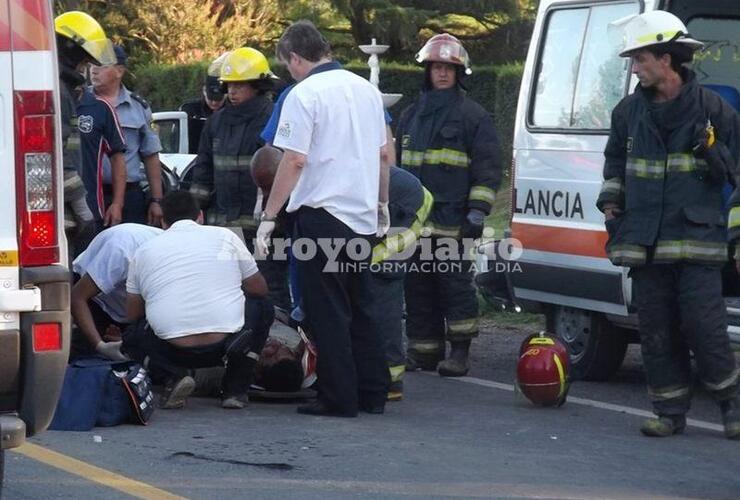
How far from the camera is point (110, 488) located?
18.0ft

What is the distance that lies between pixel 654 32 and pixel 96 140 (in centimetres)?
323

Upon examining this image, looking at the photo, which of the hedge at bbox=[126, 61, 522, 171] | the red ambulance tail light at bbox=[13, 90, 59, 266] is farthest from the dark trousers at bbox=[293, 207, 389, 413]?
the hedge at bbox=[126, 61, 522, 171]

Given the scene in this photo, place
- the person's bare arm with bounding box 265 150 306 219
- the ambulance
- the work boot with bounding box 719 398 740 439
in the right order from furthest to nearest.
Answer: the person's bare arm with bounding box 265 150 306 219 → the work boot with bounding box 719 398 740 439 → the ambulance

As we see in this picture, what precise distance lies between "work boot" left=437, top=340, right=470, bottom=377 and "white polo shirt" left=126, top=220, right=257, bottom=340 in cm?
194

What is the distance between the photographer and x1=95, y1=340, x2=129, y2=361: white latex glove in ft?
23.7

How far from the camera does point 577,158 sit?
8.32 metres

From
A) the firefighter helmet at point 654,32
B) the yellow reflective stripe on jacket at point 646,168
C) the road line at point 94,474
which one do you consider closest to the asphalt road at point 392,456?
the road line at point 94,474

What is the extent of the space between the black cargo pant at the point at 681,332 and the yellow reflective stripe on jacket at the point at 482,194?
181cm

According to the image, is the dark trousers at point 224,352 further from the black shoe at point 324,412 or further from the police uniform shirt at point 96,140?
the police uniform shirt at point 96,140

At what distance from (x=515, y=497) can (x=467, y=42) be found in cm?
2911

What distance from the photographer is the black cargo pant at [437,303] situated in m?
8.73

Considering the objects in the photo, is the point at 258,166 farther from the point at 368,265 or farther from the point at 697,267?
the point at 697,267

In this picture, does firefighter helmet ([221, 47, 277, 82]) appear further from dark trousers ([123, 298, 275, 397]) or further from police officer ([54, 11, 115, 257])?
dark trousers ([123, 298, 275, 397])

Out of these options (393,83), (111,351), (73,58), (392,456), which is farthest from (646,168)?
(393,83)
